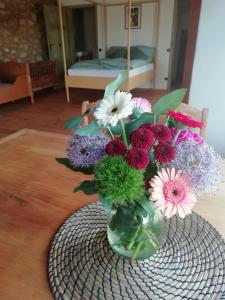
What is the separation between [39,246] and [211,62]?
1662 millimetres

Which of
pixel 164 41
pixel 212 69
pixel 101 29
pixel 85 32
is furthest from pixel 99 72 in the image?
pixel 85 32

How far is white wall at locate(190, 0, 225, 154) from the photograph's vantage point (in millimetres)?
1581

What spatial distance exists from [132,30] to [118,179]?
572 cm

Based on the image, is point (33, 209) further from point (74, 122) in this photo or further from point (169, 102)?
point (169, 102)

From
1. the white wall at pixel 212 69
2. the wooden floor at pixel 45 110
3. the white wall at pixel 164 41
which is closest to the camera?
the white wall at pixel 212 69

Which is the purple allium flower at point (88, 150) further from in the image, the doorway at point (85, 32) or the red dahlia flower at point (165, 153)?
the doorway at point (85, 32)

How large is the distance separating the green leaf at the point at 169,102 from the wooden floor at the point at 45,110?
2728 millimetres

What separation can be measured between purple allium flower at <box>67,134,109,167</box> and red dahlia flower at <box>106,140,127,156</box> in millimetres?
37

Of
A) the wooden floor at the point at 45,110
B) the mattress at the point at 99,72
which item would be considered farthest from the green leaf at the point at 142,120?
the mattress at the point at 99,72

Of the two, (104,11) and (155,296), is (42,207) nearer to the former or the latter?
(155,296)

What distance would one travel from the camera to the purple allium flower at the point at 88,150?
1.51ft

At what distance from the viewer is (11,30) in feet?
15.9

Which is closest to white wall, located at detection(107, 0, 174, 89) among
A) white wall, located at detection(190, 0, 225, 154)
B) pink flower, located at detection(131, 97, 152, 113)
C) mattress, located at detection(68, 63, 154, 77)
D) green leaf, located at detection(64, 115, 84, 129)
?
mattress, located at detection(68, 63, 154, 77)

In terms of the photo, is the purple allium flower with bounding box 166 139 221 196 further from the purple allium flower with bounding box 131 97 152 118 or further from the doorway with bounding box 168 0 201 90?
the doorway with bounding box 168 0 201 90
